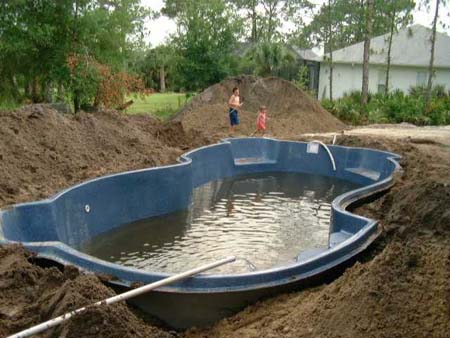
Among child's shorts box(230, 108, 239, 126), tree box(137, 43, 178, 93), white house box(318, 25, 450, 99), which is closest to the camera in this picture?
child's shorts box(230, 108, 239, 126)

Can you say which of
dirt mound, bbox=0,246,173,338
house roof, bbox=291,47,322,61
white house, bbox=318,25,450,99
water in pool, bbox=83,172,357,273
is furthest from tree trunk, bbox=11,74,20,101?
house roof, bbox=291,47,322,61

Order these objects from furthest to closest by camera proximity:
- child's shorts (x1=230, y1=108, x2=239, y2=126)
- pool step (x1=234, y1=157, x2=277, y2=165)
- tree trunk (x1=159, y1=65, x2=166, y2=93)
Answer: tree trunk (x1=159, y1=65, x2=166, y2=93) → child's shorts (x1=230, y1=108, x2=239, y2=126) → pool step (x1=234, y1=157, x2=277, y2=165)

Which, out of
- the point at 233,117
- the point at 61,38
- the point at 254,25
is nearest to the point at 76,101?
the point at 61,38

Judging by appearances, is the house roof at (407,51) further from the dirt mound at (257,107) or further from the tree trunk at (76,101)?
the tree trunk at (76,101)

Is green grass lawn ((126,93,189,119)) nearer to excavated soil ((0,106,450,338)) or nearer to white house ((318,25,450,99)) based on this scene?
white house ((318,25,450,99))

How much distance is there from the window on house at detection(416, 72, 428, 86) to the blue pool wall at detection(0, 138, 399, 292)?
17.2 m

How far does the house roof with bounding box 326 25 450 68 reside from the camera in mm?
27297

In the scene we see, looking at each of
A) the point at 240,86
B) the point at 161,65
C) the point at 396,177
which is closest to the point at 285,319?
the point at 396,177

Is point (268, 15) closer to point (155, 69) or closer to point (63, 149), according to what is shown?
point (155, 69)

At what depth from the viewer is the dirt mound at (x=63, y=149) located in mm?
7684

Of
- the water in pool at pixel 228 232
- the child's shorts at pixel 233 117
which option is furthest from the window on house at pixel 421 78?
the water in pool at pixel 228 232

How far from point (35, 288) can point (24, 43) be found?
1189 centimetres

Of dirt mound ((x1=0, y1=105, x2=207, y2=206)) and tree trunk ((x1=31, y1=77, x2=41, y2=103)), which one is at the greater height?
tree trunk ((x1=31, y1=77, x2=41, y2=103))

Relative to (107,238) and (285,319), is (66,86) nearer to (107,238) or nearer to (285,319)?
(107,238)
